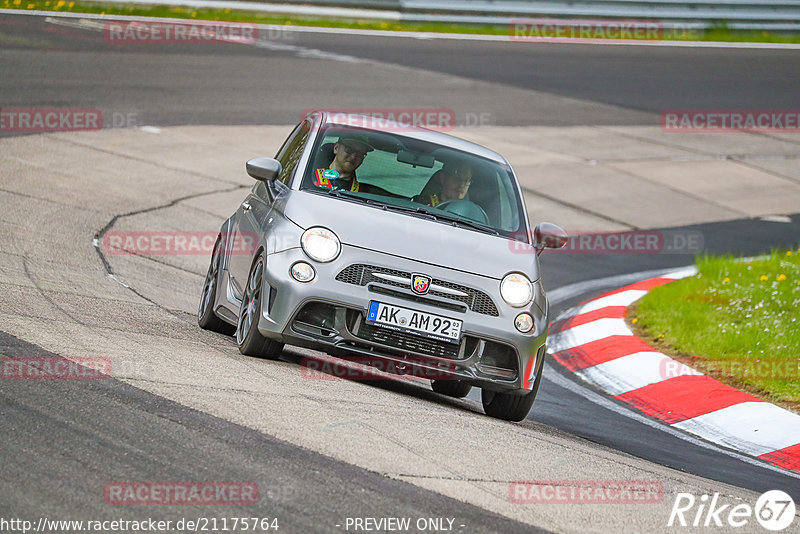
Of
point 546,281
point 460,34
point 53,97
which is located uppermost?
point 460,34

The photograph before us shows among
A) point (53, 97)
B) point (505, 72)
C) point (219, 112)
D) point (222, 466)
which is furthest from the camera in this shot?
point (505, 72)

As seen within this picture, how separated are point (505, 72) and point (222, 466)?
19.5 meters

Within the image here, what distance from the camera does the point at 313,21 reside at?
1026 inches

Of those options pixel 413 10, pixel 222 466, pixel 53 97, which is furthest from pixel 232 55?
pixel 222 466

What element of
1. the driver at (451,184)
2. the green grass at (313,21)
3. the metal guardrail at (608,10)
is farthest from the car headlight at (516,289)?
the metal guardrail at (608,10)

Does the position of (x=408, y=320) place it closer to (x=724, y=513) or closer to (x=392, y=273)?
(x=392, y=273)

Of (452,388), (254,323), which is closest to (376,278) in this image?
(254,323)

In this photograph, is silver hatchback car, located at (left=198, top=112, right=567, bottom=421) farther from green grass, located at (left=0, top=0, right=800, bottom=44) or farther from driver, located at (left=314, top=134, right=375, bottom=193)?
green grass, located at (left=0, top=0, right=800, bottom=44)

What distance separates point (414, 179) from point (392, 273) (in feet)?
4.08

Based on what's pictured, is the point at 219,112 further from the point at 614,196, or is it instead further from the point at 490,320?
the point at 490,320

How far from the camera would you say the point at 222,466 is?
191 inches

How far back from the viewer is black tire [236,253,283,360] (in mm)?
6992

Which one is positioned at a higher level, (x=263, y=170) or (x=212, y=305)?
(x=263, y=170)

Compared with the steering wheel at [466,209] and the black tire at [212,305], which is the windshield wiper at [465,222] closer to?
the steering wheel at [466,209]
